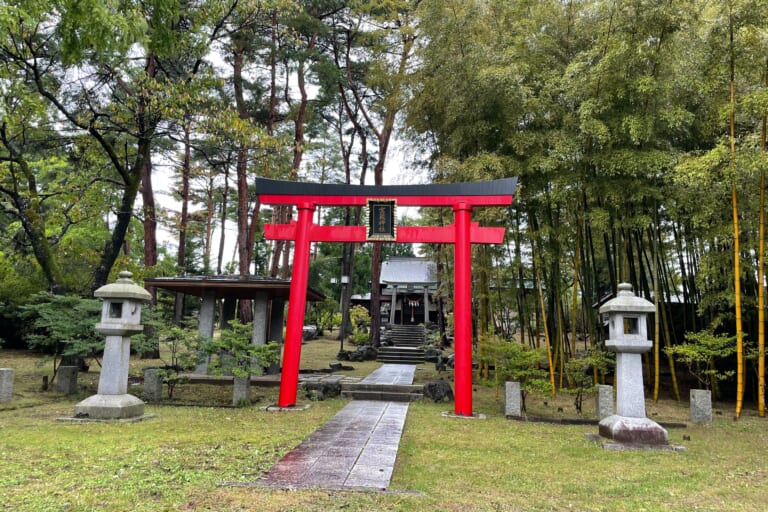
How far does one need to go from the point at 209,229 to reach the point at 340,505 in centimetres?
2138

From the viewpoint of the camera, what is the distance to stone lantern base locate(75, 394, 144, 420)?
557 cm

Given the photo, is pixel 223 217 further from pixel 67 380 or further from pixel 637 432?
pixel 637 432

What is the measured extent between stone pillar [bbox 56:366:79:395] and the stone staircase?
9323mm

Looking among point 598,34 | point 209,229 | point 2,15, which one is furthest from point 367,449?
point 209,229

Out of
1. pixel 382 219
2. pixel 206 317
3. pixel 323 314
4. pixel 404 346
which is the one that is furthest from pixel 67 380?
pixel 323 314

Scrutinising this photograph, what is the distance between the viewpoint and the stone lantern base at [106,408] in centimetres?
557

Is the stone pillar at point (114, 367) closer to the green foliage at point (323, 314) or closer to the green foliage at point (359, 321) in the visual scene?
the green foliage at point (359, 321)

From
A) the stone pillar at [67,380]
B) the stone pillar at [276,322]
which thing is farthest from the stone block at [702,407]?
the stone pillar at [67,380]

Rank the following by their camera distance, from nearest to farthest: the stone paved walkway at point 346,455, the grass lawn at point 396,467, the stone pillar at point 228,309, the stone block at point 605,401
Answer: the grass lawn at point 396,467 < the stone paved walkway at point 346,455 < the stone block at point 605,401 < the stone pillar at point 228,309

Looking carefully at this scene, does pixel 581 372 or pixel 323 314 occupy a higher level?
pixel 323 314

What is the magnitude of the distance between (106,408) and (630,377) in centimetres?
648

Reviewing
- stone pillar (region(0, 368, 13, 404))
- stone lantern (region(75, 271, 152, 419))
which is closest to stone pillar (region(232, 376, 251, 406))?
stone lantern (region(75, 271, 152, 419))

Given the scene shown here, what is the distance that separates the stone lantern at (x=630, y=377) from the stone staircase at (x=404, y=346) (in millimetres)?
10124

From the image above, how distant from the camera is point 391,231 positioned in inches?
290
